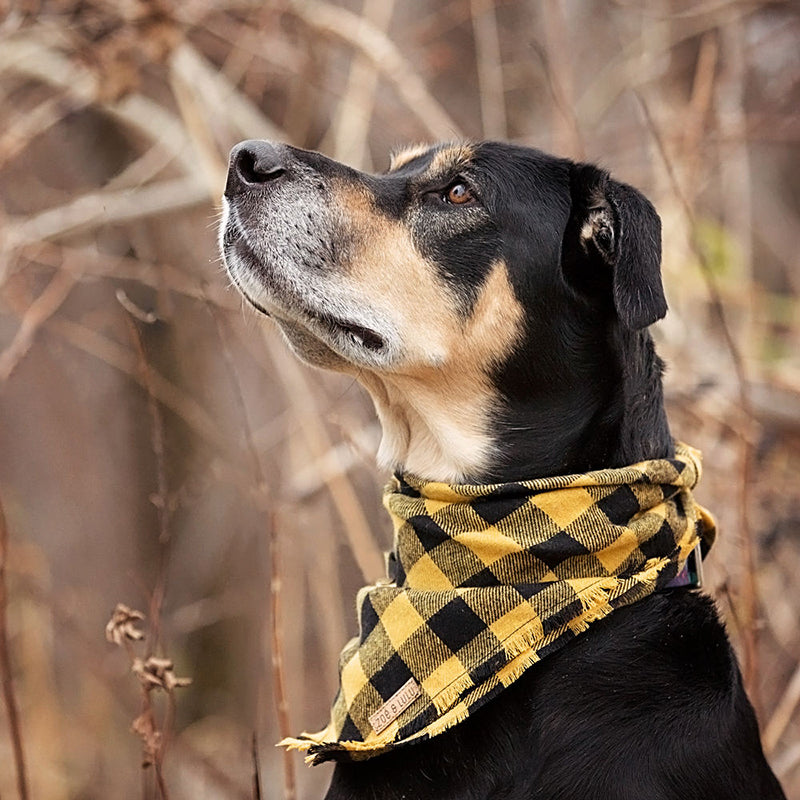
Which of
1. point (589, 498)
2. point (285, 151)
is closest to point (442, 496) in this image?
point (589, 498)

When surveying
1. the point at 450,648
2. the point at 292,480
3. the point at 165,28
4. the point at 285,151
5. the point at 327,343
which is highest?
the point at 165,28

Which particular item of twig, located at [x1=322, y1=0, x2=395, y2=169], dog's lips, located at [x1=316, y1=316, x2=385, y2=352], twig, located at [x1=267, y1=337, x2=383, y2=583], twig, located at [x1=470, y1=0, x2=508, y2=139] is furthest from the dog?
twig, located at [x1=470, y1=0, x2=508, y2=139]

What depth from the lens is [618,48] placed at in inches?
280

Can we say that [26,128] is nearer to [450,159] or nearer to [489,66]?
[489,66]

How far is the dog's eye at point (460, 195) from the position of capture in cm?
272

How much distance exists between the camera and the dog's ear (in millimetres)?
2410

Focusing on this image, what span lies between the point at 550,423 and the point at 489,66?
264 centimetres

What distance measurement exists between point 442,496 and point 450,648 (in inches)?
14.5

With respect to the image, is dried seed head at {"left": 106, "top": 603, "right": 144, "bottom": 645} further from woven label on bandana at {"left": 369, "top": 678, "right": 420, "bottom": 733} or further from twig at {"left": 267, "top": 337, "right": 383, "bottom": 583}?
twig at {"left": 267, "top": 337, "right": 383, "bottom": 583}

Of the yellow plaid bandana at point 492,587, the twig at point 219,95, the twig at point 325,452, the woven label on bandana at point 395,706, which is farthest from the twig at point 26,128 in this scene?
the woven label on bandana at point 395,706

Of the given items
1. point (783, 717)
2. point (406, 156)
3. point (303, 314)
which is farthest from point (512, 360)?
point (783, 717)

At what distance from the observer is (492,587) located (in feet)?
7.82

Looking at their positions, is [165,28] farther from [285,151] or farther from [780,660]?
[780,660]

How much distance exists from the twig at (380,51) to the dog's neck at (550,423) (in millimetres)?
1784
